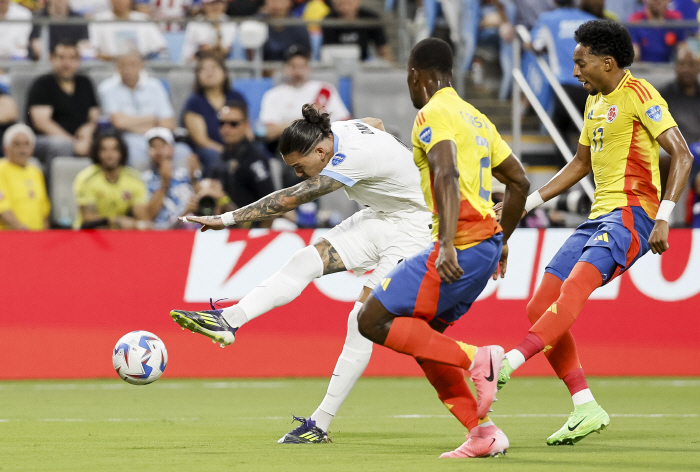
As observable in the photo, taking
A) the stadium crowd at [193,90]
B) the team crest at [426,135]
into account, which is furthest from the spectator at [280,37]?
the team crest at [426,135]

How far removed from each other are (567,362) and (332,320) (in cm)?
475

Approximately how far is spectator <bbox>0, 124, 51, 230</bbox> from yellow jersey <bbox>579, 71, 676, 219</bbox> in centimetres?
781

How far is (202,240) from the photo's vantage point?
10875 mm

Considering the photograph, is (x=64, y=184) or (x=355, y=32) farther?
(x=355, y=32)

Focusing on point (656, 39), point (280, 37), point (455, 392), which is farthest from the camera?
point (656, 39)

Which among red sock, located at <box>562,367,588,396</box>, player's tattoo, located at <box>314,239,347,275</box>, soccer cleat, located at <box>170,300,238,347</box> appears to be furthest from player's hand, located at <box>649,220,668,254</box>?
soccer cleat, located at <box>170,300,238,347</box>

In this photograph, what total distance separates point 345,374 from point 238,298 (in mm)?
4203

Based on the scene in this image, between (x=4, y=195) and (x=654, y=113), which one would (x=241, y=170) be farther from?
(x=654, y=113)

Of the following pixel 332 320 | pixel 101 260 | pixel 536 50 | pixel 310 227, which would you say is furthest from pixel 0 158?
pixel 536 50

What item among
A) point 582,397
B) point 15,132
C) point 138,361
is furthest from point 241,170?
point 582,397

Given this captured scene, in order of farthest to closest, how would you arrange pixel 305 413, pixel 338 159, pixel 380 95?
→ pixel 380 95 < pixel 305 413 < pixel 338 159

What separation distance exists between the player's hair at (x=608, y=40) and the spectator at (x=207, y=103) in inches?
301

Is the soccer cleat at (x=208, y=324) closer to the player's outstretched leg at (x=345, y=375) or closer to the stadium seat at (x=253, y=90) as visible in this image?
the player's outstretched leg at (x=345, y=375)

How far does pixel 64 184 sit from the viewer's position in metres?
12.6
